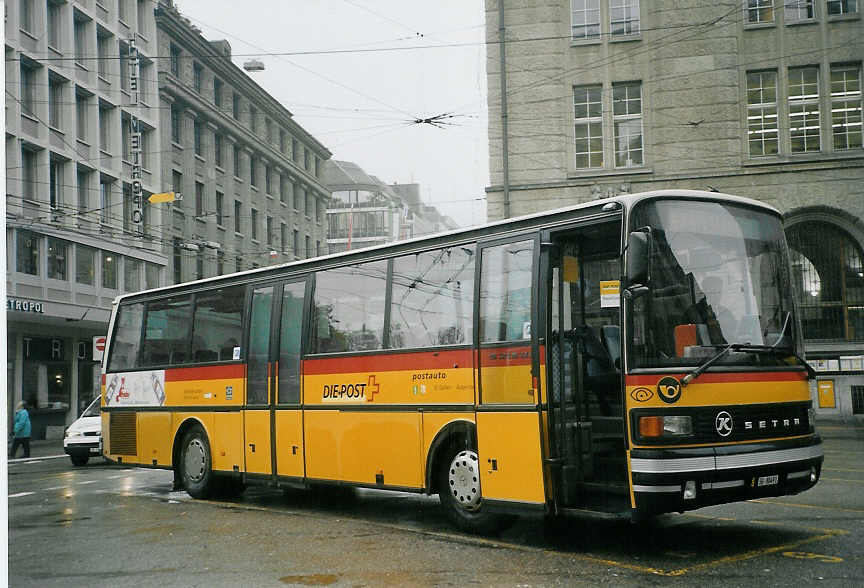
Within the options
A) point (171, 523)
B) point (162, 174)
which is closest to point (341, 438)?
point (171, 523)

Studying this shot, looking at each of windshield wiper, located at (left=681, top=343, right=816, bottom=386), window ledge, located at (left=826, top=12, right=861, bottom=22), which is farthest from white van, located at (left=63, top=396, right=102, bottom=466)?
window ledge, located at (left=826, top=12, right=861, bottom=22)

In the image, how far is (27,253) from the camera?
33000 mm

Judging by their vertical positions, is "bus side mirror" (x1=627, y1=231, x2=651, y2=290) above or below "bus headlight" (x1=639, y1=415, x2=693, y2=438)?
above

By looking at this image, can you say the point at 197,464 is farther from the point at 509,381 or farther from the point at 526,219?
the point at 526,219

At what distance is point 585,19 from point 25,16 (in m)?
17.8

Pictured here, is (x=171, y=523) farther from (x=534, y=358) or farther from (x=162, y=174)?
(x=162, y=174)

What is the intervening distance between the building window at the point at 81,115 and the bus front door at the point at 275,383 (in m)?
25.7

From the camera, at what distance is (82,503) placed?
14.5m

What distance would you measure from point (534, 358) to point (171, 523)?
5154 mm

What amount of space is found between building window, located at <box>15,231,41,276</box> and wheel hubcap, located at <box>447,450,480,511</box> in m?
25.8

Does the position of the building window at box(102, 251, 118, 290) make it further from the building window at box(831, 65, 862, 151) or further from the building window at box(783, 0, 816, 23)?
the building window at box(831, 65, 862, 151)

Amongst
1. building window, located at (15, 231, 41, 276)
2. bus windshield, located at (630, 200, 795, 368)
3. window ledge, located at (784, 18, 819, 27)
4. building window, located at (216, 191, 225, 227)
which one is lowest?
bus windshield, located at (630, 200, 795, 368)

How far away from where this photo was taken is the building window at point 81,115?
36.5m

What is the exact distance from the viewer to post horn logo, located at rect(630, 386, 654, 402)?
8398 millimetres
